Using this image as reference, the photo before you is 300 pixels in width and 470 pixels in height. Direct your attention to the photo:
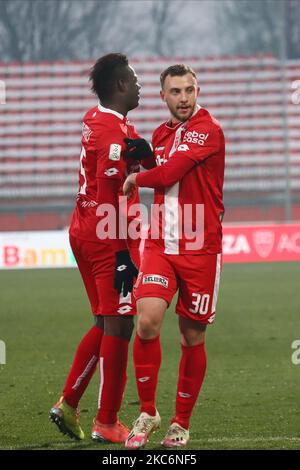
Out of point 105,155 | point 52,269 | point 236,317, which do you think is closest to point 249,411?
point 105,155

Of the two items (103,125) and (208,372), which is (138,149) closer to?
(103,125)

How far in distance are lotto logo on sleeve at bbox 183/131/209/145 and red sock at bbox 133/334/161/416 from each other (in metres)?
0.96

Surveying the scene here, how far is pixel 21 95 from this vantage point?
3500 cm

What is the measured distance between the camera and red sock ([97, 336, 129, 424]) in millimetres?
5570

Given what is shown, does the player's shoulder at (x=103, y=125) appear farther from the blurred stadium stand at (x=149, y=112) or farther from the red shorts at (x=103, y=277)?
the blurred stadium stand at (x=149, y=112)

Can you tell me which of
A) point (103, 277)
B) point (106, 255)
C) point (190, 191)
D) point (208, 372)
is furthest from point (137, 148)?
point (208, 372)

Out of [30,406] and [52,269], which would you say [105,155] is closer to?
[30,406]

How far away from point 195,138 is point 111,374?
4.20 ft

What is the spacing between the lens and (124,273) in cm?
542

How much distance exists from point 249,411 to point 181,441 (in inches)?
54.4

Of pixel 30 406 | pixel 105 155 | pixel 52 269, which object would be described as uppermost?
pixel 105 155

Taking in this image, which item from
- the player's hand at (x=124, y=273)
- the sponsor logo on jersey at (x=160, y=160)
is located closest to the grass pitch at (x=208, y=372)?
the player's hand at (x=124, y=273)

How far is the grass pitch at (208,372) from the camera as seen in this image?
5.72 metres

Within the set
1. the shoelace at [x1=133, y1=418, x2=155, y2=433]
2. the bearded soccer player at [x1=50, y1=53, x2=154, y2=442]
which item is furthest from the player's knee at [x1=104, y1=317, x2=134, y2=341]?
the shoelace at [x1=133, y1=418, x2=155, y2=433]
